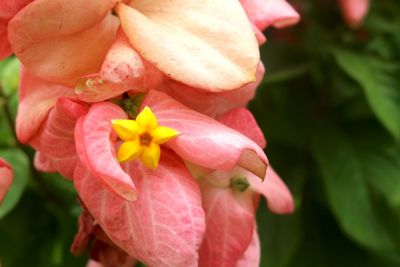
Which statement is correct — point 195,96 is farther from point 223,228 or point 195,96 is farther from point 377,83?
point 377,83

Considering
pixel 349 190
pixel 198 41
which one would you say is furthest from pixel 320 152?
pixel 198 41

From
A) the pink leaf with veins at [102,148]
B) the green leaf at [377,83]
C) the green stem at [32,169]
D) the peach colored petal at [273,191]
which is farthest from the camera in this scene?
the green leaf at [377,83]

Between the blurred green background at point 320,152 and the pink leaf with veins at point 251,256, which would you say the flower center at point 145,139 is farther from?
the blurred green background at point 320,152

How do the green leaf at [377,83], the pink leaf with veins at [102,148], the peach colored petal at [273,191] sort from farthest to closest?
the green leaf at [377,83]
the peach colored petal at [273,191]
the pink leaf with veins at [102,148]

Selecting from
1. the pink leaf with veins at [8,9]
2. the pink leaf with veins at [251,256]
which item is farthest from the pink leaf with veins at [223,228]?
the pink leaf with veins at [8,9]

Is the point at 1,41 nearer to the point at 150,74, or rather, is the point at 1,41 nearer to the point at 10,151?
the point at 150,74

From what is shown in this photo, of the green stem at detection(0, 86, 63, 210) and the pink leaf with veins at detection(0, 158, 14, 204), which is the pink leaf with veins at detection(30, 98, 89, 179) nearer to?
the pink leaf with veins at detection(0, 158, 14, 204)

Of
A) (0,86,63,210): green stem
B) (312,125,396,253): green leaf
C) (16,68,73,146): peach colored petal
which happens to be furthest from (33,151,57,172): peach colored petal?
(312,125,396,253): green leaf
